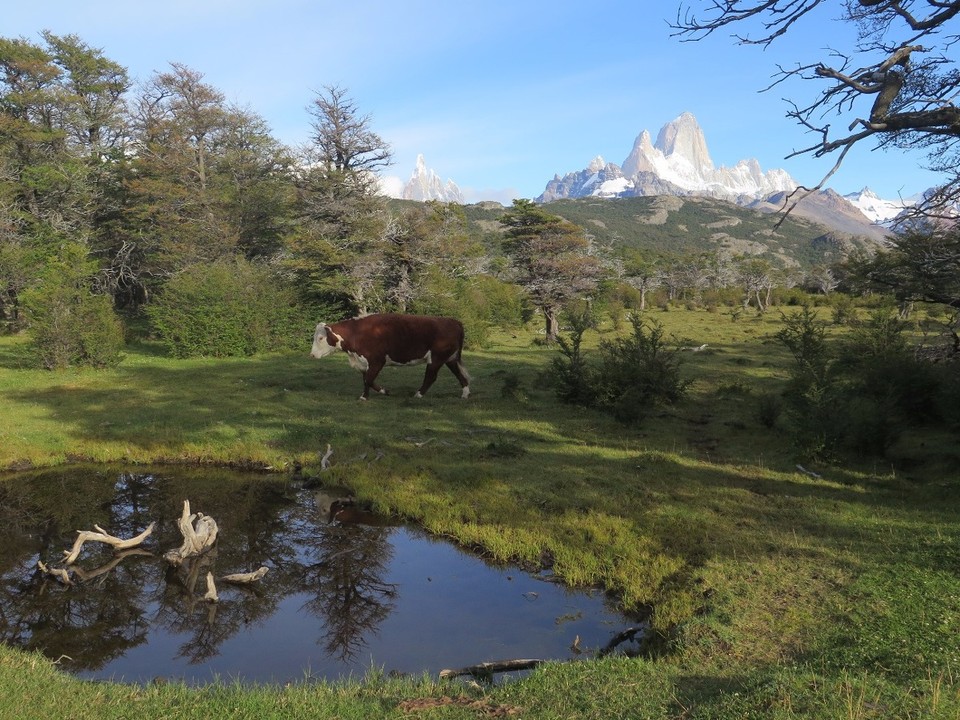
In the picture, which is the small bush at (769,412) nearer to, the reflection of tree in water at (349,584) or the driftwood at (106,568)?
the reflection of tree in water at (349,584)

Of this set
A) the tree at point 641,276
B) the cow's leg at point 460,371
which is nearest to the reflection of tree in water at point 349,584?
the cow's leg at point 460,371

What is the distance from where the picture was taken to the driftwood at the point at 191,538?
27.6 feet

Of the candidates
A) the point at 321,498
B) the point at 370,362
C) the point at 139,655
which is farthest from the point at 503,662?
the point at 370,362

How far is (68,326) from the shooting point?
2031 cm

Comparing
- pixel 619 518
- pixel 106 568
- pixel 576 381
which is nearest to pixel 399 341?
pixel 576 381

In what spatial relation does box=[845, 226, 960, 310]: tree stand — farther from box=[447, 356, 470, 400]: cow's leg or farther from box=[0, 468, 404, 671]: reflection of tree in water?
box=[447, 356, 470, 400]: cow's leg

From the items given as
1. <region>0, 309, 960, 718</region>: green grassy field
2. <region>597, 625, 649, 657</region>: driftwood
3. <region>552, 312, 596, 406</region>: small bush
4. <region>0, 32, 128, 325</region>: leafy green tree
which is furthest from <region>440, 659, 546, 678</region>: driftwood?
<region>0, 32, 128, 325</region>: leafy green tree

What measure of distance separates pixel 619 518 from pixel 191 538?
5515 mm

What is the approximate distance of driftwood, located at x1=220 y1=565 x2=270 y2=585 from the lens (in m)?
7.89

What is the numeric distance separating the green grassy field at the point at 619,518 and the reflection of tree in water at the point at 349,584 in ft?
2.91

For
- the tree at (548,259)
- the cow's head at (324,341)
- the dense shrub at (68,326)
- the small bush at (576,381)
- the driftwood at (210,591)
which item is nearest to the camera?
the driftwood at (210,591)

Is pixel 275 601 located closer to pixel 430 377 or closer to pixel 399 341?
pixel 430 377

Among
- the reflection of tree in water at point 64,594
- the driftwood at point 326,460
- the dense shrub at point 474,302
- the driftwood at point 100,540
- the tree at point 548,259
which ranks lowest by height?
the reflection of tree in water at point 64,594

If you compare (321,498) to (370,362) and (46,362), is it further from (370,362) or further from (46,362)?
(46,362)
